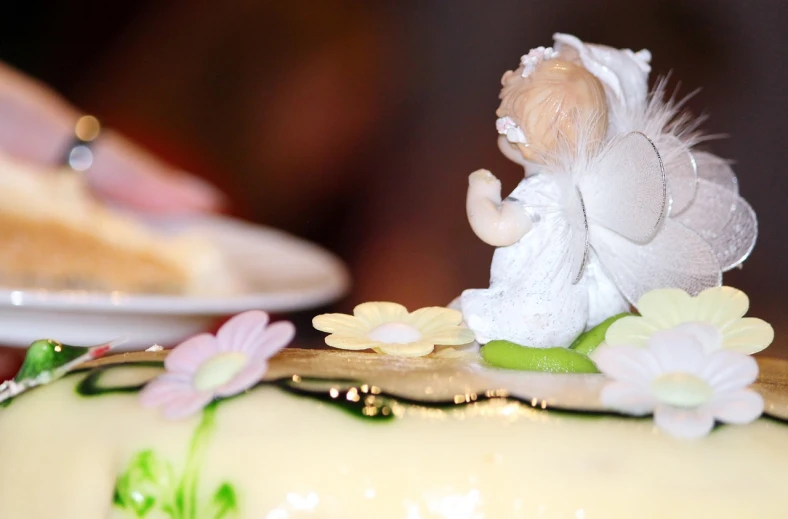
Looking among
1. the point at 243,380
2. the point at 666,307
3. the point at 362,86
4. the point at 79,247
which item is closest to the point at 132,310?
the point at 79,247

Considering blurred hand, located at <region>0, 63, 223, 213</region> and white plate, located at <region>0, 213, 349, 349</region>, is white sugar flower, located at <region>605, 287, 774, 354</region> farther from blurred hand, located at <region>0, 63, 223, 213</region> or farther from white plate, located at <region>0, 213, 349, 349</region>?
blurred hand, located at <region>0, 63, 223, 213</region>

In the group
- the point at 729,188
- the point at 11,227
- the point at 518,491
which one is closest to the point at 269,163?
the point at 11,227

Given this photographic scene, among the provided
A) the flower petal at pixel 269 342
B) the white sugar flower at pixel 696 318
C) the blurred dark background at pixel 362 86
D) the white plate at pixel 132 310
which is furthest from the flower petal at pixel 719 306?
the blurred dark background at pixel 362 86

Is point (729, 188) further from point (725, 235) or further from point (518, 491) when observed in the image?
point (518, 491)

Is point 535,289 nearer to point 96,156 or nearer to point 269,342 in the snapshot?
point 269,342

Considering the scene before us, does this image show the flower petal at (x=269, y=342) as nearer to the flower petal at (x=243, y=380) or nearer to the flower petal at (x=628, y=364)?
the flower petal at (x=243, y=380)

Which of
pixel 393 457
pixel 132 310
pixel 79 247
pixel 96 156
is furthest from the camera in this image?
pixel 96 156

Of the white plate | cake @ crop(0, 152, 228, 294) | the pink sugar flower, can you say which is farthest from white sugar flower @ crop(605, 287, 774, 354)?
cake @ crop(0, 152, 228, 294)
